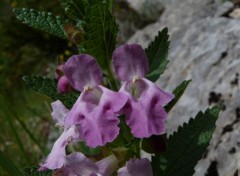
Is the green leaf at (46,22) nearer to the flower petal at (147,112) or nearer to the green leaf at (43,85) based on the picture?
the green leaf at (43,85)

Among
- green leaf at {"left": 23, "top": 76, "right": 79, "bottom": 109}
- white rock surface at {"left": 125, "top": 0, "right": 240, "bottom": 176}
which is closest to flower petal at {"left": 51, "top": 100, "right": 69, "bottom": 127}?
green leaf at {"left": 23, "top": 76, "right": 79, "bottom": 109}

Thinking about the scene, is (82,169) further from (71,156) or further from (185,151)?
(185,151)

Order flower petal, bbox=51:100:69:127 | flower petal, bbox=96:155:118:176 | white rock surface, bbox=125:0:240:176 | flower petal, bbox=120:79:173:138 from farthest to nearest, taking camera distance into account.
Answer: white rock surface, bbox=125:0:240:176 → flower petal, bbox=51:100:69:127 → flower petal, bbox=96:155:118:176 → flower petal, bbox=120:79:173:138

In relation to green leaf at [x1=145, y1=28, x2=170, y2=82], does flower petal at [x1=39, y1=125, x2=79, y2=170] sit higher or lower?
lower

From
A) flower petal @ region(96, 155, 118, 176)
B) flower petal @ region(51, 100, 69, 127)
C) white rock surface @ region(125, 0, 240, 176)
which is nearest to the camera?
flower petal @ region(96, 155, 118, 176)

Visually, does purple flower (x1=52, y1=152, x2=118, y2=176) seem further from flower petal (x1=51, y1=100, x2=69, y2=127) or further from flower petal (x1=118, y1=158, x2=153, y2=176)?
flower petal (x1=51, y1=100, x2=69, y2=127)

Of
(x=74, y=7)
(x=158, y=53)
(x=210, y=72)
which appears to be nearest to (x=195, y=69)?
(x=210, y=72)

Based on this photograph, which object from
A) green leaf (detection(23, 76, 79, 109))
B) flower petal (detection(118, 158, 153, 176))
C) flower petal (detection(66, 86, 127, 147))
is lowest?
flower petal (detection(118, 158, 153, 176))

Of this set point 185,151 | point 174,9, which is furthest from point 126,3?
point 185,151
